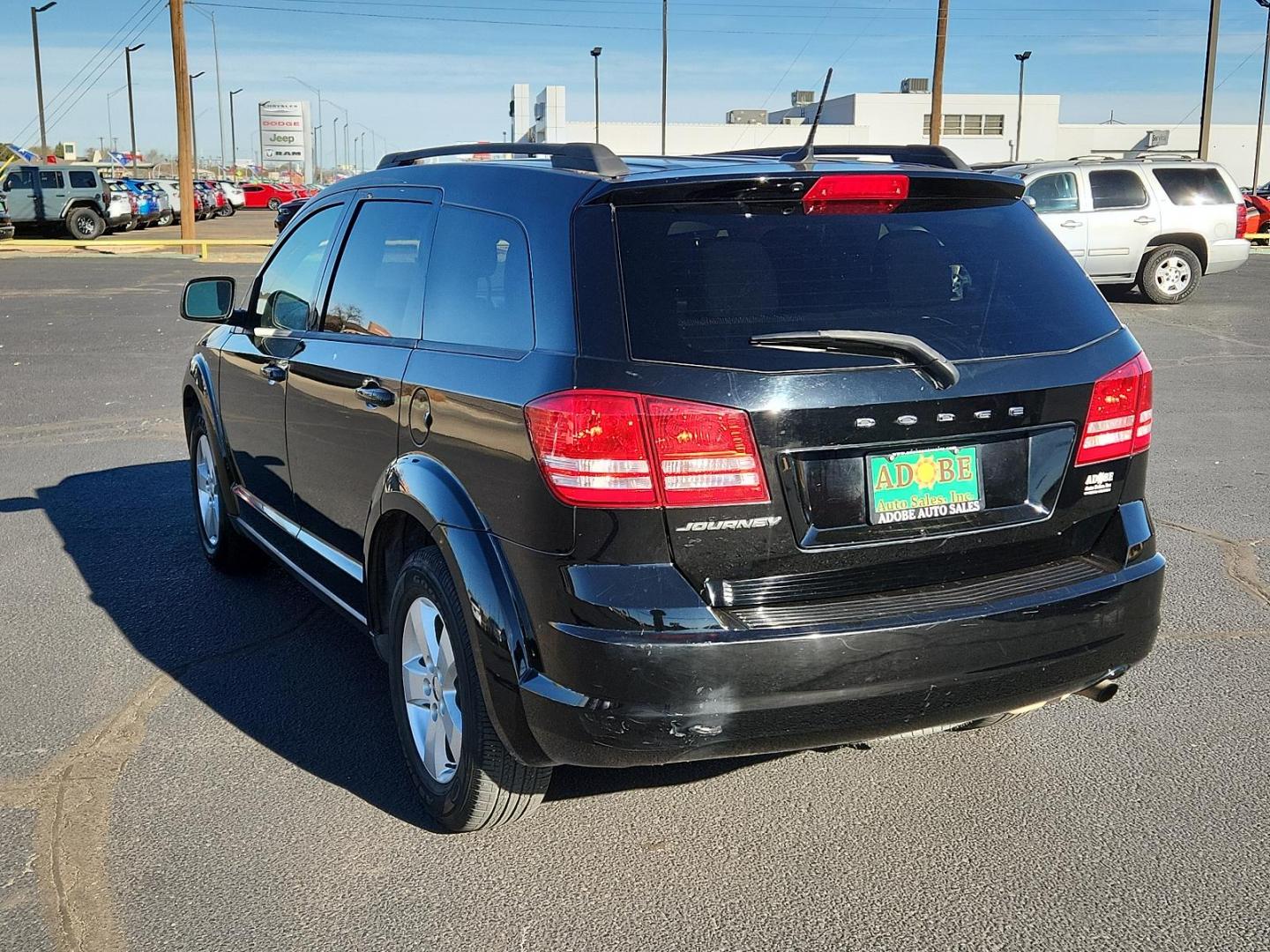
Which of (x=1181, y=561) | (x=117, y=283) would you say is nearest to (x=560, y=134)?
(x=117, y=283)

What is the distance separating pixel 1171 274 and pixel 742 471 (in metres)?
17.1

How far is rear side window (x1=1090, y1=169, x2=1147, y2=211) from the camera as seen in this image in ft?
57.8

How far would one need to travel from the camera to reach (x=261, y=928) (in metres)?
2.96

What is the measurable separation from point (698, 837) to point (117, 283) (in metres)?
21.0

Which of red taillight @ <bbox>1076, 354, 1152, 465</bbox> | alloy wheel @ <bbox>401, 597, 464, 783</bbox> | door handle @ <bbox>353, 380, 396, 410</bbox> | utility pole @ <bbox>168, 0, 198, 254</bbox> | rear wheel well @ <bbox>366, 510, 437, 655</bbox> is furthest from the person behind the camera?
utility pole @ <bbox>168, 0, 198, 254</bbox>

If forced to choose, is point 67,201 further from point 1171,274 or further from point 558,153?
point 558,153

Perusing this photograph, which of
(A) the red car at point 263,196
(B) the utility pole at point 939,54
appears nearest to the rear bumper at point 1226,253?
(B) the utility pole at point 939,54

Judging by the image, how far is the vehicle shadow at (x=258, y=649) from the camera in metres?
3.77

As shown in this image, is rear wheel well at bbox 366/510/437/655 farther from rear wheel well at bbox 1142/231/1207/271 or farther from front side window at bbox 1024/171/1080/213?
rear wheel well at bbox 1142/231/1207/271

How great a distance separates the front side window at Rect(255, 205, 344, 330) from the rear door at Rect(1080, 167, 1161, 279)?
14.9 m

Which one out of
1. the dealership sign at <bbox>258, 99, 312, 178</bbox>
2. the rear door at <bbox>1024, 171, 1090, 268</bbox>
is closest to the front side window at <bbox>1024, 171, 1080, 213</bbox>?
the rear door at <bbox>1024, 171, 1090, 268</bbox>

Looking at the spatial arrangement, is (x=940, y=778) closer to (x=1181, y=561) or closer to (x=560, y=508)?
(x=560, y=508)

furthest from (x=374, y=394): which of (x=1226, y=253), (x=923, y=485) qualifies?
(x=1226, y=253)

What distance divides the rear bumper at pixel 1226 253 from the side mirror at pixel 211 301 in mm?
16089
